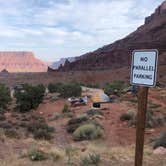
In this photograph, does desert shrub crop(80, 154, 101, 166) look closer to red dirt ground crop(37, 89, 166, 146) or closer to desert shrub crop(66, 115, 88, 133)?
red dirt ground crop(37, 89, 166, 146)

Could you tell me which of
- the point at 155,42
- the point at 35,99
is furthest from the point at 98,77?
the point at 35,99

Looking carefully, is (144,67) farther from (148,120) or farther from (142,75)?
(148,120)

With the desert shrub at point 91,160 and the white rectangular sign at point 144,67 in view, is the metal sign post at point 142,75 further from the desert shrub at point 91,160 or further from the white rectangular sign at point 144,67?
the desert shrub at point 91,160

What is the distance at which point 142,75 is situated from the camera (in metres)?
6.55

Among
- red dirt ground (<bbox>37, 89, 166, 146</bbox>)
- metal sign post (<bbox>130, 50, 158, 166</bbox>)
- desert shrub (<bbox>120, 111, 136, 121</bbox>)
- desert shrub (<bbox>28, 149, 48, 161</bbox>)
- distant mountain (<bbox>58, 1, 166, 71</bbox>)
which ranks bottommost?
red dirt ground (<bbox>37, 89, 166, 146</bbox>)

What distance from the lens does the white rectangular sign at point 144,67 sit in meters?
6.41

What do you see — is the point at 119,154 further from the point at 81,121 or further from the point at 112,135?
the point at 81,121

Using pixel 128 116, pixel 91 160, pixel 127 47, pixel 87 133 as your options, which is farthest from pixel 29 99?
pixel 127 47

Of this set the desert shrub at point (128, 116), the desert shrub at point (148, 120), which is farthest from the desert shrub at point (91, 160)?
the desert shrub at point (128, 116)

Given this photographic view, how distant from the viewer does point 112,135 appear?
72.9ft

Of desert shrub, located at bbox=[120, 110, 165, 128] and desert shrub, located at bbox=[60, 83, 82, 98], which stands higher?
desert shrub, located at bbox=[60, 83, 82, 98]

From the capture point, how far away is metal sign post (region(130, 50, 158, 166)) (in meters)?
6.43

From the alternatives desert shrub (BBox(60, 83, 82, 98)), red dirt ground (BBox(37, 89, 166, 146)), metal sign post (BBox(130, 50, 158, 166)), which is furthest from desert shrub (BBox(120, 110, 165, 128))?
desert shrub (BBox(60, 83, 82, 98))

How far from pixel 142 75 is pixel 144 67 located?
0.40 feet
